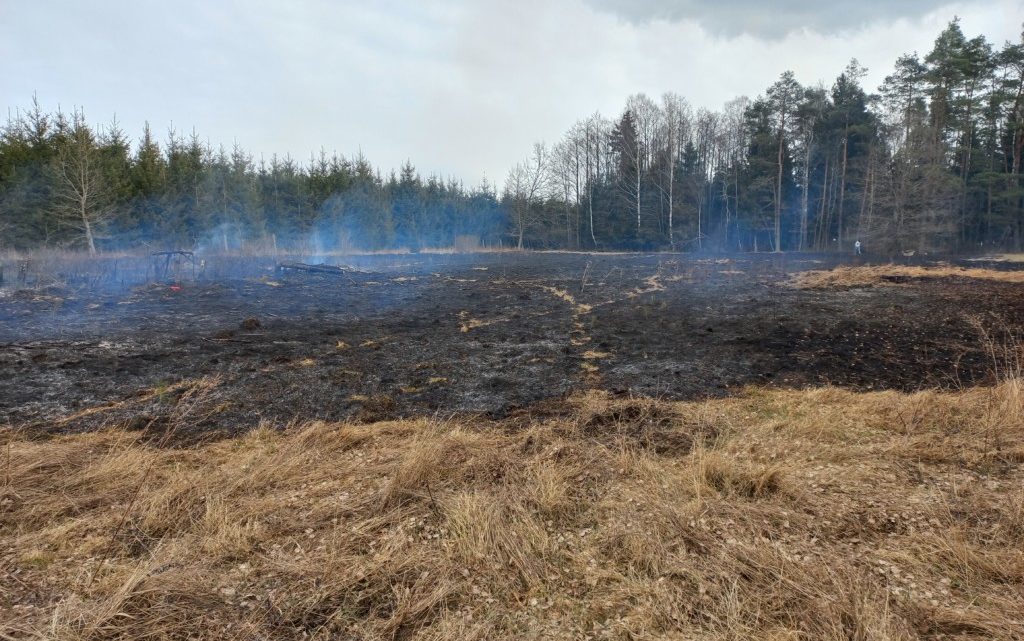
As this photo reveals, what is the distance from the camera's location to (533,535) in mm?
2969

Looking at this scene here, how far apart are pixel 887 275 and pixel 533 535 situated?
2056 centimetres

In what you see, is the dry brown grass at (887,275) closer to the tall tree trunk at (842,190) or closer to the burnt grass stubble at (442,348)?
the burnt grass stubble at (442,348)

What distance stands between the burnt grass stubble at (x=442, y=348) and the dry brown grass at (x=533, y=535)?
129cm

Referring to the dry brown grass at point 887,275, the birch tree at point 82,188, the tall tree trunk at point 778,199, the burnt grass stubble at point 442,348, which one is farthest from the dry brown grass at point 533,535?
the tall tree trunk at point 778,199

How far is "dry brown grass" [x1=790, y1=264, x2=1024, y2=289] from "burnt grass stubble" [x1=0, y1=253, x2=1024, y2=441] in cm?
108

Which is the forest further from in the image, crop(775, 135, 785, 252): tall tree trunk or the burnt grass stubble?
the burnt grass stubble

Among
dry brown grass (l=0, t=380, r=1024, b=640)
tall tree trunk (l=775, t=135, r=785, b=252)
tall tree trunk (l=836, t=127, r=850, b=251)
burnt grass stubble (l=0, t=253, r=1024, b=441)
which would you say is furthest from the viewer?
tall tree trunk (l=775, t=135, r=785, b=252)

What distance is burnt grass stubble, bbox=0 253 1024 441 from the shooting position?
6.14 meters

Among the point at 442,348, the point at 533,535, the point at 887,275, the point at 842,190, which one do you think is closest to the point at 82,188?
the point at 442,348

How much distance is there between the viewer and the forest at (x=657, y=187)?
27.7 metres

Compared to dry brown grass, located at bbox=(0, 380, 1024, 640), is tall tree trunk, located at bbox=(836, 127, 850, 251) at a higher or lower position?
higher

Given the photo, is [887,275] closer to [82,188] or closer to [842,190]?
[842,190]

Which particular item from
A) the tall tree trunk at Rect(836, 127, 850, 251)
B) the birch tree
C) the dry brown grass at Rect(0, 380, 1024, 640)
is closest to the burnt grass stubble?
the dry brown grass at Rect(0, 380, 1024, 640)

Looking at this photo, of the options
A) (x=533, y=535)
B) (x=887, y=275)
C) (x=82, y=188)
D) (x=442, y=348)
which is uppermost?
(x=82, y=188)
